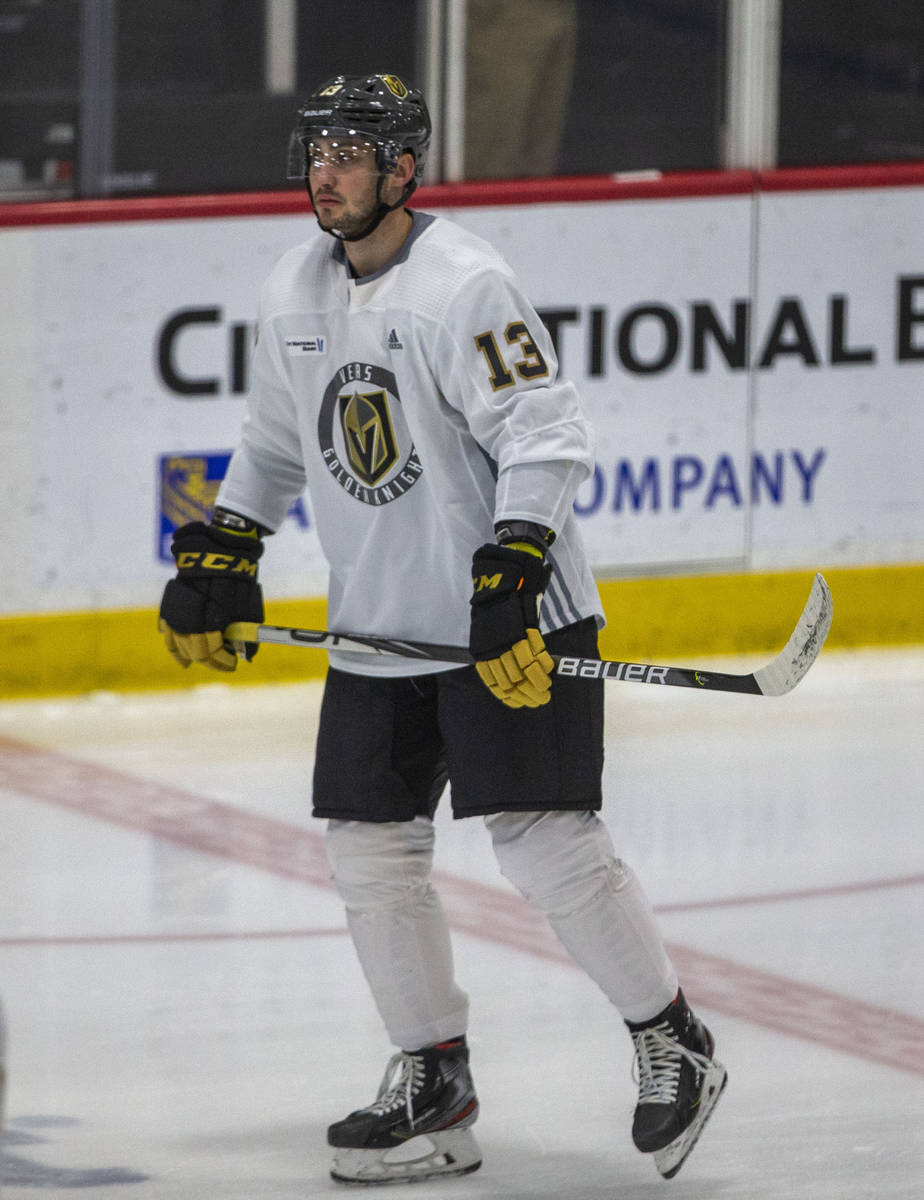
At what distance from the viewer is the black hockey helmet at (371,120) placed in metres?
2.76

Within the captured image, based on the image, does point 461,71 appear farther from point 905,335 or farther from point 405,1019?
point 405,1019

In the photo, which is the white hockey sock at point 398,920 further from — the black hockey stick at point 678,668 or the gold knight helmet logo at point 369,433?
the gold knight helmet logo at point 369,433

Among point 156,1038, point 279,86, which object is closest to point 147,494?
point 279,86

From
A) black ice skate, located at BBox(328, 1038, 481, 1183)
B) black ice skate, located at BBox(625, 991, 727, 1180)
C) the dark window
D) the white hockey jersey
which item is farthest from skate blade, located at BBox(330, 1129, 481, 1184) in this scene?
the dark window

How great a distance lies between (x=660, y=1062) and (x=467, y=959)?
960mm

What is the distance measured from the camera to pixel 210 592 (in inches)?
116

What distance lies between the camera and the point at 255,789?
188 inches

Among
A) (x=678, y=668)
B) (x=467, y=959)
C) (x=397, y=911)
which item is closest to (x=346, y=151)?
(x=678, y=668)

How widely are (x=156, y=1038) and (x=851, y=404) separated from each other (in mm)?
3292

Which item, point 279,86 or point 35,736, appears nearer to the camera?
point 35,736

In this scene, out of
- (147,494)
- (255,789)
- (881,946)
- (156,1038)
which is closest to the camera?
(156,1038)

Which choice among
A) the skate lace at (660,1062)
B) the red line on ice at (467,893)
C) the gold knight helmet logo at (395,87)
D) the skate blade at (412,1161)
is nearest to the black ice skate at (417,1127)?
the skate blade at (412,1161)

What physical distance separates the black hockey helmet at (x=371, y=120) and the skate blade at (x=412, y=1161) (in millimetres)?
1165

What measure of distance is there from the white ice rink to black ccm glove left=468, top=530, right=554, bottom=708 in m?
0.64
